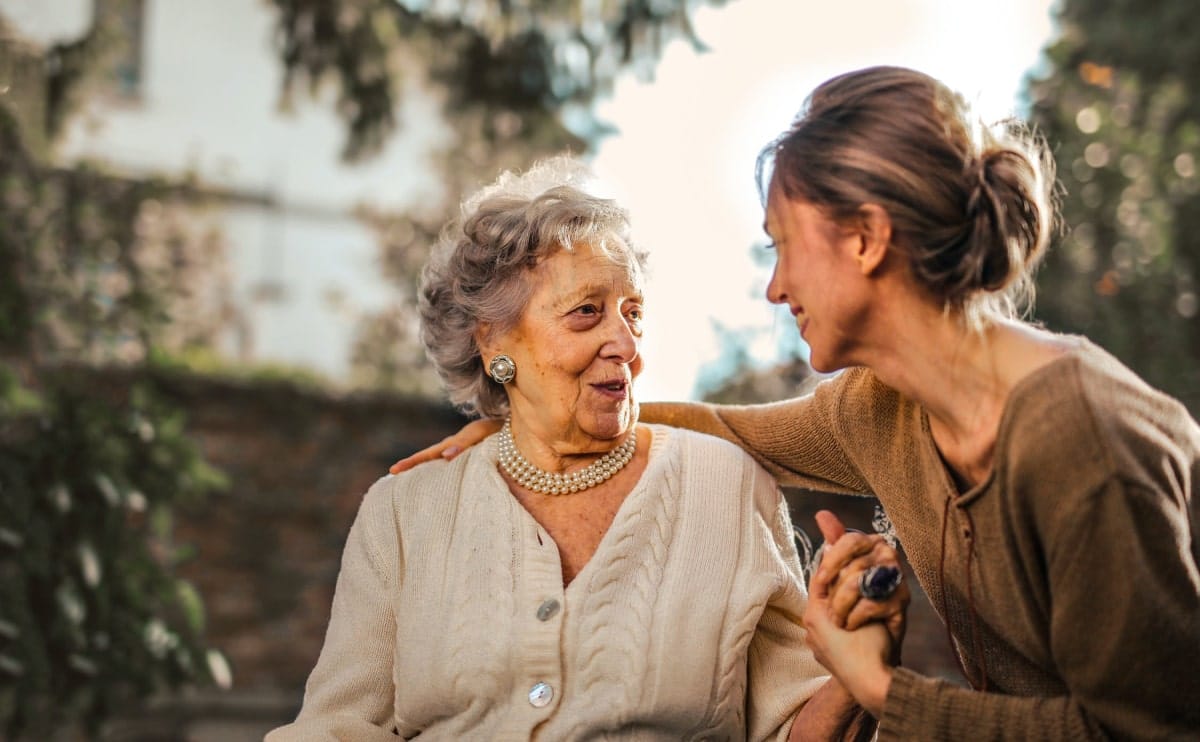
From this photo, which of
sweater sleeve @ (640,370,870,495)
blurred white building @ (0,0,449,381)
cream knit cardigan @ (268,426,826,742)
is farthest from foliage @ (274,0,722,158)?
blurred white building @ (0,0,449,381)

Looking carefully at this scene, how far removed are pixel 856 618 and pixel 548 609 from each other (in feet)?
2.08

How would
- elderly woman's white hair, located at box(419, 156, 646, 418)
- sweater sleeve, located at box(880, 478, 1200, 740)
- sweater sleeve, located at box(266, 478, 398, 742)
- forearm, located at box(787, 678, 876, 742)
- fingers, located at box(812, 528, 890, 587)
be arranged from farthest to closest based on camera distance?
elderly woman's white hair, located at box(419, 156, 646, 418)
sweater sleeve, located at box(266, 478, 398, 742)
forearm, located at box(787, 678, 876, 742)
fingers, located at box(812, 528, 890, 587)
sweater sleeve, located at box(880, 478, 1200, 740)

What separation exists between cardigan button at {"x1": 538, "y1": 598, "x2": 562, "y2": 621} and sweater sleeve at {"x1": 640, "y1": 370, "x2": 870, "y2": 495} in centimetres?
55

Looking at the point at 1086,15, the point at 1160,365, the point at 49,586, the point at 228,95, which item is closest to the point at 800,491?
the point at 1160,365

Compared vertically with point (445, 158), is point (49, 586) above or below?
below

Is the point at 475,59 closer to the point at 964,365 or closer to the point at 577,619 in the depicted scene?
the point at 577,619

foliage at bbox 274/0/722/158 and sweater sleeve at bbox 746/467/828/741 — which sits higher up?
foliage at bbox 274/0/722/158

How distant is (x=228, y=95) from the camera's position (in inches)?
717

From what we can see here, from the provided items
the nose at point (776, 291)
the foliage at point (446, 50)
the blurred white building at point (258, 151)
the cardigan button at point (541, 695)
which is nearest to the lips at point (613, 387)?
the nose at point (776, 291)

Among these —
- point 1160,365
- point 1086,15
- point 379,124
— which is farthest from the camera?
point 1086,15

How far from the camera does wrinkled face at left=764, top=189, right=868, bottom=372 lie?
2.08 metres

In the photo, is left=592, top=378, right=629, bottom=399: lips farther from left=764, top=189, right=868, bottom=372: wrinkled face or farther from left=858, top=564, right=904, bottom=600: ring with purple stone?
left=858, top=564, right=904, bottom=600: ring with purple stone

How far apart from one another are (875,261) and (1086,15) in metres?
5.97

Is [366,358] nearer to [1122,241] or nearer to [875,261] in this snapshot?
[1122,241]
